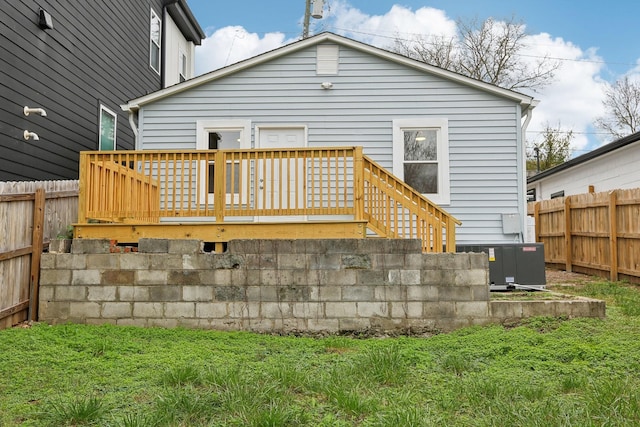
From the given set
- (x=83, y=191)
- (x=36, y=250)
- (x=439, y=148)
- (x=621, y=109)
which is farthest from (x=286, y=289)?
(x=621, y=109)

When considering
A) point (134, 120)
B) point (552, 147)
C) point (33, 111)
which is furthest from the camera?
point (552, 147)

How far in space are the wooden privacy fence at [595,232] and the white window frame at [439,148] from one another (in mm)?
3214

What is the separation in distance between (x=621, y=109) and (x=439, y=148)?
2195 centimetres

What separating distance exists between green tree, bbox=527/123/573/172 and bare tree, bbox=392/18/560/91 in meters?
6.70

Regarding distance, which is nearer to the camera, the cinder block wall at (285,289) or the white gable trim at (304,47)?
the cinder block wall at (285,289)

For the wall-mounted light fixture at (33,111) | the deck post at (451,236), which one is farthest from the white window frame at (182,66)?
the deck post at (451,236)

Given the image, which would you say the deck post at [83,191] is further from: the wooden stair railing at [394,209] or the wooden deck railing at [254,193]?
the wooden stair railing at [394,209]

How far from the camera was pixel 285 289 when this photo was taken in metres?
5.03

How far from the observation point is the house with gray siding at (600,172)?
10.8 meters

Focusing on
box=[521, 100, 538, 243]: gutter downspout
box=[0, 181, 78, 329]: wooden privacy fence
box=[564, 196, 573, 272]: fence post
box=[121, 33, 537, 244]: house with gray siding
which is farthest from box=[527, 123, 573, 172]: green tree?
box=[0, 181, 78, 329]: wooden privacy fence

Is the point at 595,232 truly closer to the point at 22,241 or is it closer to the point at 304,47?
the point at 304,47

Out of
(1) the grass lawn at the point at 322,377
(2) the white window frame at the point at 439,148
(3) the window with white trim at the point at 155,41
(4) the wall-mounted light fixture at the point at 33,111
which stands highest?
(3) the window with white trim at the point at 155,41

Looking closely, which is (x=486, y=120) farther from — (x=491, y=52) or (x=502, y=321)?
(x=491, y=52)

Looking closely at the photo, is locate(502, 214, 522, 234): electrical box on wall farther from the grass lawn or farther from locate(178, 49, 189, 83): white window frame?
locate(178, 49, 189, 83): white window frame
